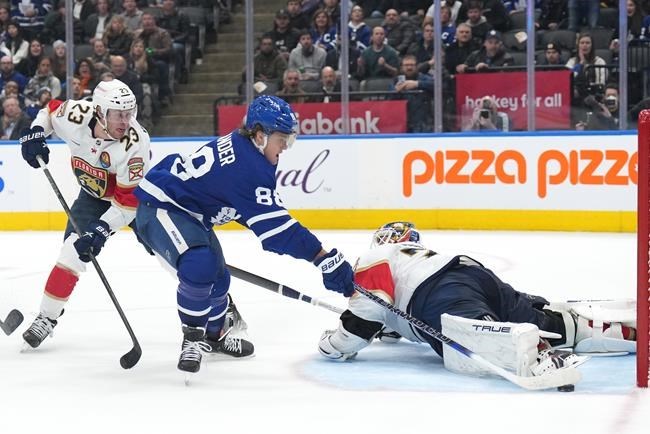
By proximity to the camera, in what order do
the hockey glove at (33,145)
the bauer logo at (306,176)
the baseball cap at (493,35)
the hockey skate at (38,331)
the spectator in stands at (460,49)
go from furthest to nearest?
the bauer logo at (306,176) → the spectator in stands at (460,49) → the baseball cap at (493,35) → the hockey glove at (33,145) → the hockey skate at (38,331)

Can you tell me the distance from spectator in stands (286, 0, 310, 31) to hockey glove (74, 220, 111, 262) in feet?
18.4

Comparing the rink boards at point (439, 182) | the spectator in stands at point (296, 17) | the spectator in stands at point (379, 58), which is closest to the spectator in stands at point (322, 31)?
the spectator in stands at point (296, 17)

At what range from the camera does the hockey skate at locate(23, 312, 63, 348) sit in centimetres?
469

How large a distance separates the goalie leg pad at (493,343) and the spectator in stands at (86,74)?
22.0ft

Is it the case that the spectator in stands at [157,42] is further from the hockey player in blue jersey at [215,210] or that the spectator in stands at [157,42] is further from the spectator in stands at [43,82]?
the hockey player in blue jersey at [215,210]

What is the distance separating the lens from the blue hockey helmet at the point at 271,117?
13.0ft

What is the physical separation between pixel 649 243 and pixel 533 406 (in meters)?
0.66

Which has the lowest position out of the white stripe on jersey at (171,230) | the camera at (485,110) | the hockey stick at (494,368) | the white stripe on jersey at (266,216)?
the hockey stick at (494,368)

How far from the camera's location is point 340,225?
972cm

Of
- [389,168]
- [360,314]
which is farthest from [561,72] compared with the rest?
[360,314]

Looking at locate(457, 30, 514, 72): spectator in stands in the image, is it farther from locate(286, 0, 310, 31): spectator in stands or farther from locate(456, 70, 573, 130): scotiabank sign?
Result: locate(286, 0, 310, 31): spectator in stands

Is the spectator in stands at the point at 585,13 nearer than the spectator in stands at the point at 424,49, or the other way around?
the spectator in stands at the point at 585,13

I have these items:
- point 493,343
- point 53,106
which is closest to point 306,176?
point 53,106

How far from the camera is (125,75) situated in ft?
33.3
